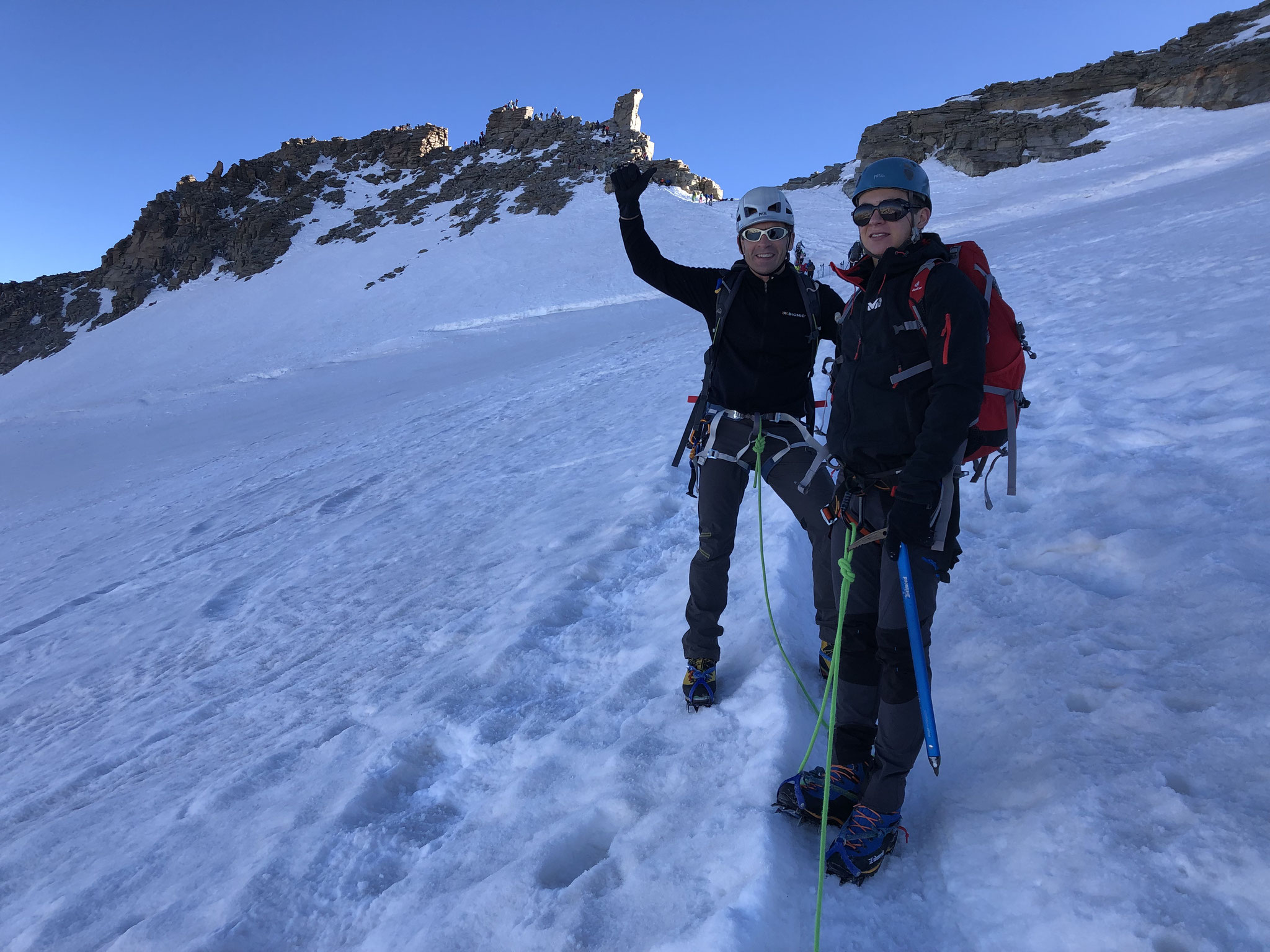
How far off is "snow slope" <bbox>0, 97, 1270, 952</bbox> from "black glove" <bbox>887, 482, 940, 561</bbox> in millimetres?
1081

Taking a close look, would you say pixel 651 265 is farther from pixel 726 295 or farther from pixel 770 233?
pixel 770 233

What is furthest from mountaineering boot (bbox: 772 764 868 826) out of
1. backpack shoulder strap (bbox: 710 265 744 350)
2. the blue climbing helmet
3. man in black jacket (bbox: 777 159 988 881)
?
the blue climbing helmet

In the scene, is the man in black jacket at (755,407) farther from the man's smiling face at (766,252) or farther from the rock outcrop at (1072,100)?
the rock outcrop at (1072,100)

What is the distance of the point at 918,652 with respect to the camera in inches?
88.7

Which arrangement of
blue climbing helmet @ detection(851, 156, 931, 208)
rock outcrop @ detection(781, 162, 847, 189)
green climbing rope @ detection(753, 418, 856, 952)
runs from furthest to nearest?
rock outcrop @ detection(781, 162, 847, 189)
blue climbing helmet @ detection(851, 156, 931, 208)
green climbing rope @ detection(753, 418, 856, 952)

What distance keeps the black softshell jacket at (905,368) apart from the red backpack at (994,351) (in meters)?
0.05

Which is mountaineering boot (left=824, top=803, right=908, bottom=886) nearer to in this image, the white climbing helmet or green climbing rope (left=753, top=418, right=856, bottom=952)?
green climbing rope (left=753, top=418, right=856, bottom=952)

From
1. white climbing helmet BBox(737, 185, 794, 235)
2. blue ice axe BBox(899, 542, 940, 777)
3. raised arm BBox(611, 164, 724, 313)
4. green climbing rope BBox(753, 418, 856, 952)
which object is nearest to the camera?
green climbing rope BBox(753, 418, 856, 952)

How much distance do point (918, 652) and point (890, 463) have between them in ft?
2.27

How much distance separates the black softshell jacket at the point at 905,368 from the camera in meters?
2.15

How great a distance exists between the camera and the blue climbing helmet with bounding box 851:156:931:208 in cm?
245

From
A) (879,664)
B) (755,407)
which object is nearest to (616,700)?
(879,664)

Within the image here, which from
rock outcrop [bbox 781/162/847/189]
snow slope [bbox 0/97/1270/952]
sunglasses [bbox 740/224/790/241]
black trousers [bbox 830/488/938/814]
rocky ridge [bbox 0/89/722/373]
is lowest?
snow slope [bbox 0/97/1270/952]

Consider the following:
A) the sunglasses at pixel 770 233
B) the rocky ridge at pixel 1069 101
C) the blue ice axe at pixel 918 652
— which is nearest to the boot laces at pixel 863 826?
the blue ice axe at pixel 918 652
